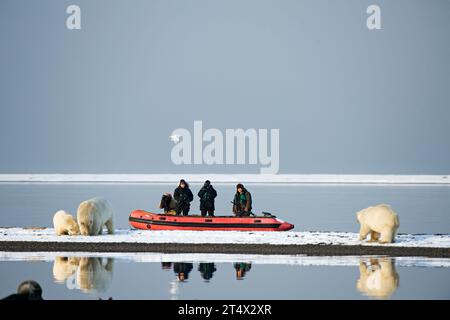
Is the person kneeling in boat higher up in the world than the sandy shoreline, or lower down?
higher up

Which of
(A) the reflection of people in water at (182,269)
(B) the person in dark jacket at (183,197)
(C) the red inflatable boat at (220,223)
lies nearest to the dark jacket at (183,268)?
(A) the reflection of people in water at (182,269)

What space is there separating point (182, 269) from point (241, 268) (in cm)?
144

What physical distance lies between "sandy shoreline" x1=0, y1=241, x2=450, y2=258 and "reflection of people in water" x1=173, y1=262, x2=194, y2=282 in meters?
2.62

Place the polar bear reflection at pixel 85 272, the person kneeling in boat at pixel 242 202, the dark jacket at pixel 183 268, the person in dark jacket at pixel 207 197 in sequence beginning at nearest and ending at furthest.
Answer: the polar bear reflection at pixel 85 272, the dark jacket at pixel 183 268, the person kneeling in boat at pixel 242 202, the person in dark jacket at pixel 207 197

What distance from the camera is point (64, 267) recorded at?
2264cm

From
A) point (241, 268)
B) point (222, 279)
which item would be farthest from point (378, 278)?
point (241, 268)

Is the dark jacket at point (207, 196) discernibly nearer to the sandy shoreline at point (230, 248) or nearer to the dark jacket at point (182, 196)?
the dark jacket at point (182, 196)

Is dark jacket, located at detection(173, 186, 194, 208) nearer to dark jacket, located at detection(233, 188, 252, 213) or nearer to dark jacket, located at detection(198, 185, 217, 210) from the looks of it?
dark jacket, located at detection(198, 185, 217, 210)

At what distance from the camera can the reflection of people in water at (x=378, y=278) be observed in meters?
19.0

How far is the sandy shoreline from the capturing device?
25406 mm

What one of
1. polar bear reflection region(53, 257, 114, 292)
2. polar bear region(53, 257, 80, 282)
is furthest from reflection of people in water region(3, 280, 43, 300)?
polar bear region(53, 257, 80, 282)

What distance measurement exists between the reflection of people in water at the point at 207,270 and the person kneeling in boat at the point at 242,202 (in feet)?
22.4
